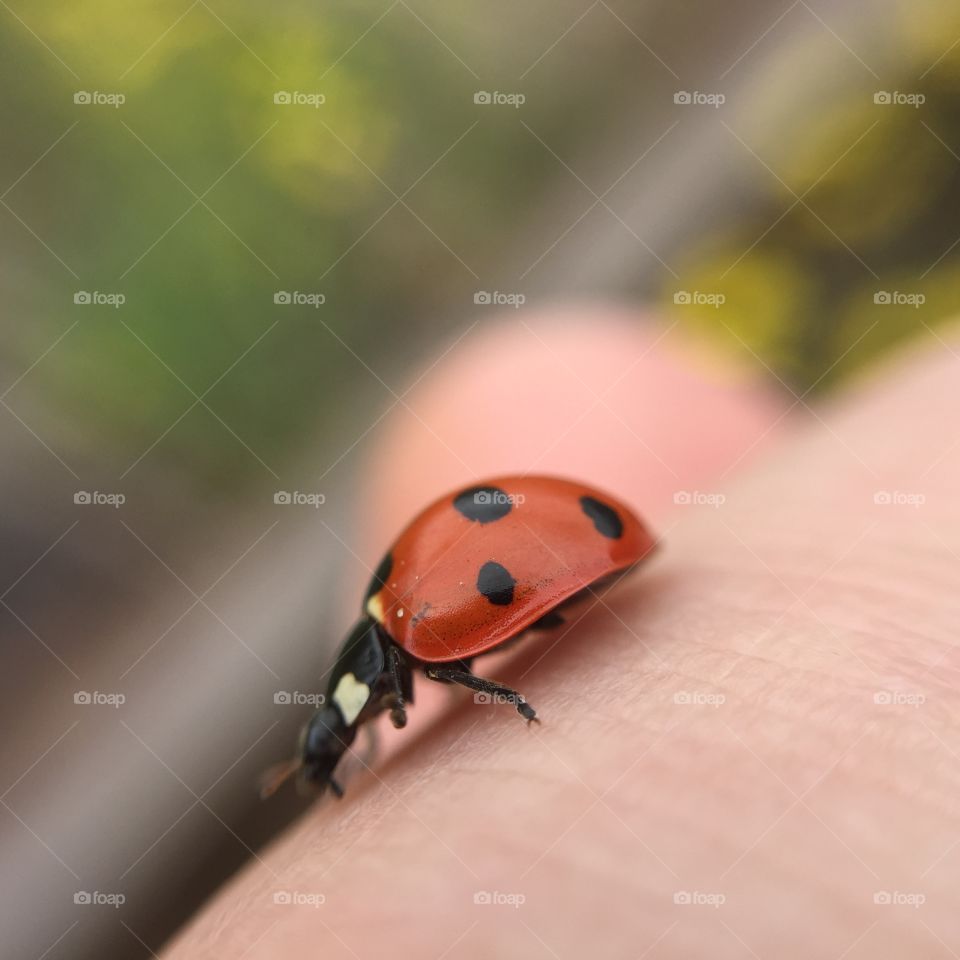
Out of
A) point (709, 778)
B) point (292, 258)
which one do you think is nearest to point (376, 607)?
point (709, 778)

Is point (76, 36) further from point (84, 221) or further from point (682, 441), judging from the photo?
point (682, 441)

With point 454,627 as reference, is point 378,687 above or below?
below

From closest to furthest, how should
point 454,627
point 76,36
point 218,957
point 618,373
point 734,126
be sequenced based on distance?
point 218,957, point 454,627, point 618,373, point 76,36, point 734,126

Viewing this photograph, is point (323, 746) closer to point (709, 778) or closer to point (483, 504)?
point (483, 504)

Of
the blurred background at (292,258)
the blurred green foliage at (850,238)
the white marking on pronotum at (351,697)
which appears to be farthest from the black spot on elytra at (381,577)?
the blurred green foliage at (850,238)

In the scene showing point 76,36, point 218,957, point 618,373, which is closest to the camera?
point 218,957

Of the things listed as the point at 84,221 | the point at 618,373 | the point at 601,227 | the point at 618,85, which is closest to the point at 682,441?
the point at 618,373
